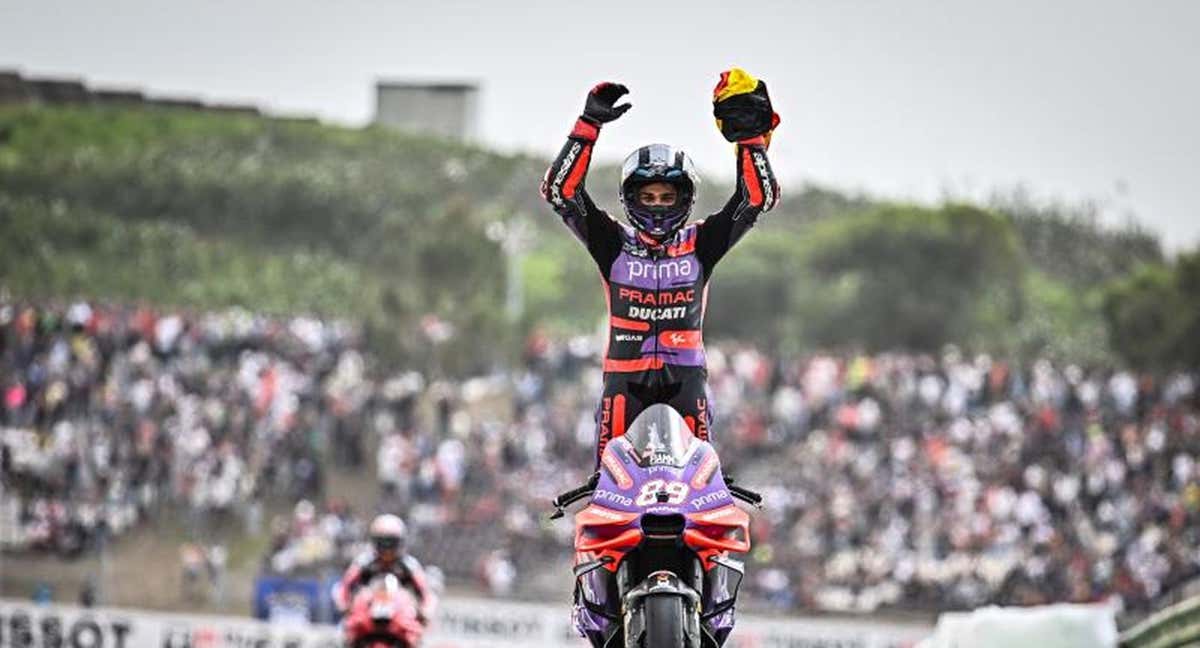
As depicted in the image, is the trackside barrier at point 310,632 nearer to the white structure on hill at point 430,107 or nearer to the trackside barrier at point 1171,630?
the trackside barrier at point 1171,630

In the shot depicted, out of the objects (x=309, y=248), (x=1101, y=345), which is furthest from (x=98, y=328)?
(x=1101, y=345)

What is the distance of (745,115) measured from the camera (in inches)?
449

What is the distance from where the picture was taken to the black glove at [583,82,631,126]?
11.4m

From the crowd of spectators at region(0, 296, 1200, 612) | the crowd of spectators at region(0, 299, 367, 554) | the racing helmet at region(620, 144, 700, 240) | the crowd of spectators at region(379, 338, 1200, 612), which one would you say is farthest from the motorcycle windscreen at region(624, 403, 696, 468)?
the crowd of spectators at region(0, 299, 367, 554)

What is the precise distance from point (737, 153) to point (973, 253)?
51.7 m

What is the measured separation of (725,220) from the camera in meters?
11.5

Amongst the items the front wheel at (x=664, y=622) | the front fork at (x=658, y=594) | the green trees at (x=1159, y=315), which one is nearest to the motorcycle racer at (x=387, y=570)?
the front fork at (x=658, y=594)

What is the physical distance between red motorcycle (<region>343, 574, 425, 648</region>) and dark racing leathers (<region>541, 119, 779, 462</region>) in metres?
3.81

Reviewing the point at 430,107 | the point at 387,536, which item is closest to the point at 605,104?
the point at 387,536

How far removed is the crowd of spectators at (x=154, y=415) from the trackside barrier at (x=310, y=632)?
10.1 meters

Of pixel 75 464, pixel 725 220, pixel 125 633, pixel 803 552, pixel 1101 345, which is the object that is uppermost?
pixel 1101 345

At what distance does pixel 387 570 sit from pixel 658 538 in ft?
18.0

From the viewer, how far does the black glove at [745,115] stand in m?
11.3

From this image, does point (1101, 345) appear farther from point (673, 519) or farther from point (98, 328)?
point (673, 519)
